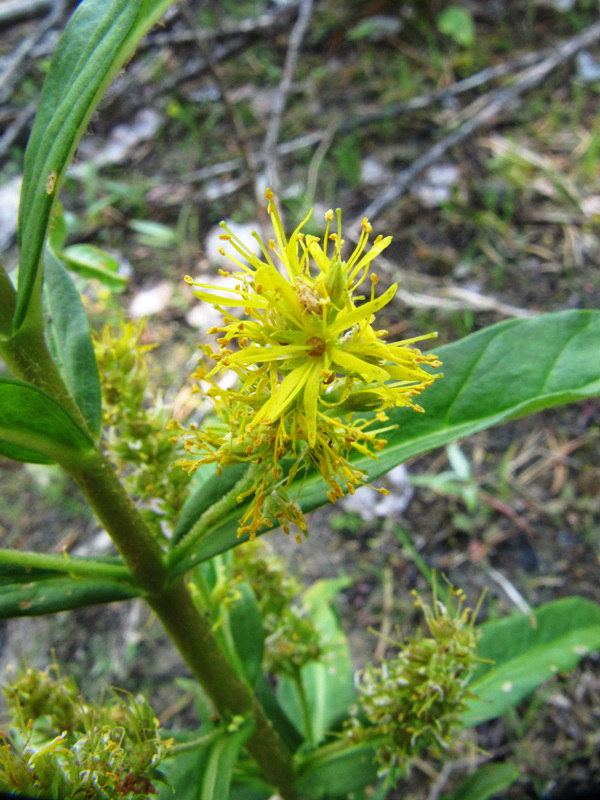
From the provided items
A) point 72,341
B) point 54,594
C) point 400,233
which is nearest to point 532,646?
point 54,594

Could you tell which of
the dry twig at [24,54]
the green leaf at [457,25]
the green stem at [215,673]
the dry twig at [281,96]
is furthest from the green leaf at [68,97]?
the green leaf at [457,25]

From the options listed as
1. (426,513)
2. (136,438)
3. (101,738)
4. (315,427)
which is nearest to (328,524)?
(426,513)

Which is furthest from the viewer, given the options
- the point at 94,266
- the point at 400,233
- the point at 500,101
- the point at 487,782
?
the point at 500,101

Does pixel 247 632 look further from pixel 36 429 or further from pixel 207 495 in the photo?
pixel 36 429

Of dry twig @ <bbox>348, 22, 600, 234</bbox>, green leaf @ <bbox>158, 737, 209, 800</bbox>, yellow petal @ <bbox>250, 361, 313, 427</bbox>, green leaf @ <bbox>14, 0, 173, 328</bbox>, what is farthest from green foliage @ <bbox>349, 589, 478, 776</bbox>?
dry twig @ <bbox>348, 22, 600, 234</bbox>

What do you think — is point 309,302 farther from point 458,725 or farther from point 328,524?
point 328,524
